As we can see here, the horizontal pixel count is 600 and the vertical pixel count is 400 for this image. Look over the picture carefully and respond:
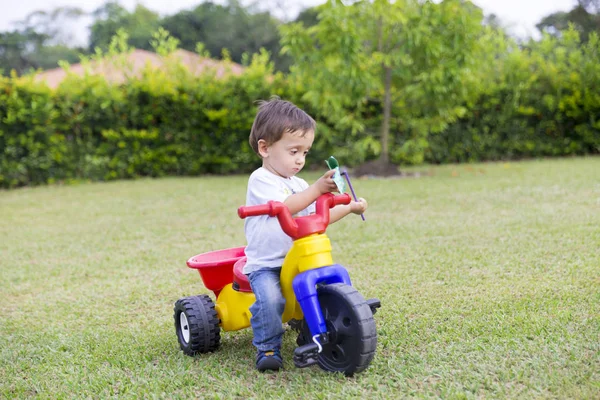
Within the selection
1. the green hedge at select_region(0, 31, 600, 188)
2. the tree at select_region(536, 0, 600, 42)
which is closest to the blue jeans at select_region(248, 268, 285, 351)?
the green hedge at select_region(0, 31, 600, 188)

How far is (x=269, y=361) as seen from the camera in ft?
8.48

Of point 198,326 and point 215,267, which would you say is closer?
point 198,326

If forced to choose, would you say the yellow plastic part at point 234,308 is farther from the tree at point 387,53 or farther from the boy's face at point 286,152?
the tree at point 387,53

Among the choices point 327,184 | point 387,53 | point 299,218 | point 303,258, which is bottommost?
point 303,258

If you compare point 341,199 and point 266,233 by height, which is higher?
point 341,199

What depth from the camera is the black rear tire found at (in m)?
2.35

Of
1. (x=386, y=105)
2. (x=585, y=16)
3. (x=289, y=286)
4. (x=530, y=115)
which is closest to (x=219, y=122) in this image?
(x=386, y=105)

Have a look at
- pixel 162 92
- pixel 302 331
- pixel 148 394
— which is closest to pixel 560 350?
pixel 302 331

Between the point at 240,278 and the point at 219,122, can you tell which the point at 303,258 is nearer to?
the point at 240,278

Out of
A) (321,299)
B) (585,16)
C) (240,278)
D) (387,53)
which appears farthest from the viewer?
(585,16)

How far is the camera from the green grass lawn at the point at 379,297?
8.12ft

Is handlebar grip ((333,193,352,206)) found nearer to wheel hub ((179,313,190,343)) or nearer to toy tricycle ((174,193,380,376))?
toy tricycle ((174,193,380,376))

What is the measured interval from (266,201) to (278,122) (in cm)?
36

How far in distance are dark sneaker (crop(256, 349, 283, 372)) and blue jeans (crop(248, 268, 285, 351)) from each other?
0.9 inches
